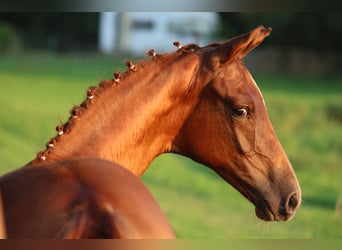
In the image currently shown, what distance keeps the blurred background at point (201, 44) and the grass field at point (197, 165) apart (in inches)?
0.8

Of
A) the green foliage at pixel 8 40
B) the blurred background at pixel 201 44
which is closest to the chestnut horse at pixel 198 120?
the blurred background at pixel 201 44

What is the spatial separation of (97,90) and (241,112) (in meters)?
0.44

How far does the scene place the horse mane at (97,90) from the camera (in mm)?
2277

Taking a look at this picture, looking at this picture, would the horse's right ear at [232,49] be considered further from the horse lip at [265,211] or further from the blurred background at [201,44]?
the blurred background at [201,44]

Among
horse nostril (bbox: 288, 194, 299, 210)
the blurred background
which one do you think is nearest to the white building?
the blurred background

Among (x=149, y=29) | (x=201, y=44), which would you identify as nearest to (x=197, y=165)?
(x=201, y=44)

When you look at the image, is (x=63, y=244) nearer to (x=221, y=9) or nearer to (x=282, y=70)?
(x=221, y=9)

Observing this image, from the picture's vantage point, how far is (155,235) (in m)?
1.67

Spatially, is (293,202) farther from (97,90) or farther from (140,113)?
(97,90)

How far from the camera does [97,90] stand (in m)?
2.45

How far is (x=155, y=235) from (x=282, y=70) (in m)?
15.2

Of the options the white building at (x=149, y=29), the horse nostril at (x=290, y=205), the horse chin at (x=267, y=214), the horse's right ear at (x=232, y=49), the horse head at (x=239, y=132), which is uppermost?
the horse's right ear at (x=232, y=49)

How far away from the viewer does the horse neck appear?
238 centimetres

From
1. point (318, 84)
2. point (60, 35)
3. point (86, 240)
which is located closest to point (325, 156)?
point (318, 84)
